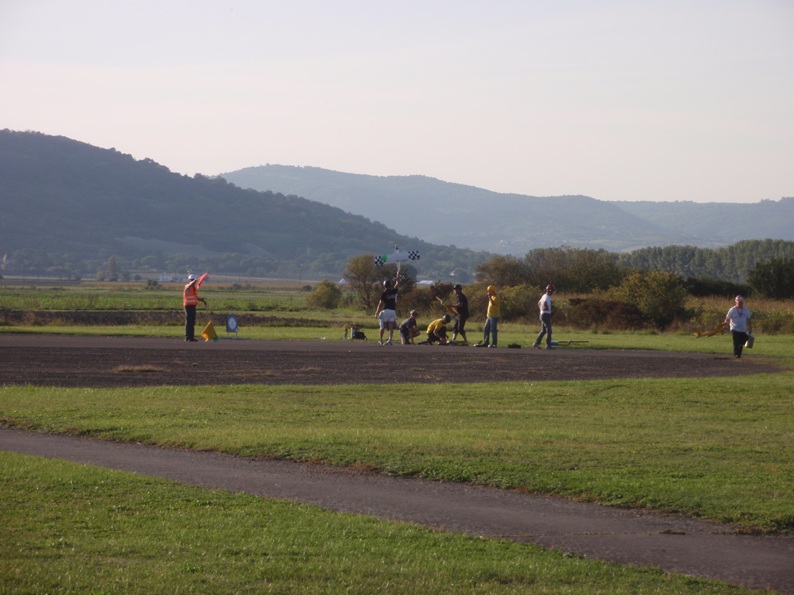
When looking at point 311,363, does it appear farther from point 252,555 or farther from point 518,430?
point 252,555

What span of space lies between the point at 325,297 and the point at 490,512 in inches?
2693

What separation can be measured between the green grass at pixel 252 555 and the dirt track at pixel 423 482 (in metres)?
0.61

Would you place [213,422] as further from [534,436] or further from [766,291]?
[766,291]

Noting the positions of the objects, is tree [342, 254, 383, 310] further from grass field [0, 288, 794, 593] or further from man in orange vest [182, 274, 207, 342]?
grass field [0, 288, 794, 593]

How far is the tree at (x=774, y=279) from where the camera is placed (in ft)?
230

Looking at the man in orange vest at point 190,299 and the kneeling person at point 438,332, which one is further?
the kneeling person at point 438,332

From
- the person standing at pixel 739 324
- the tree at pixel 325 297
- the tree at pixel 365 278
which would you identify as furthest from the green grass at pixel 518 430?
the tree at pixel 325 297

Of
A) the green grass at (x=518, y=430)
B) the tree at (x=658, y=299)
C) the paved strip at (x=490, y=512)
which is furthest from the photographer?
the tree at (x=658, y=299)

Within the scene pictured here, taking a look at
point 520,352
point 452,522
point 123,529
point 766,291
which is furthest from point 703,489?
point 766,291

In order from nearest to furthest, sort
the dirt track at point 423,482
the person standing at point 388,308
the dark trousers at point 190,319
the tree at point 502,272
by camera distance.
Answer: the dirt track at point 423,482 < the dark trousers at point 190,319 < the person standing at point 388,308 < the tree at point 502,272

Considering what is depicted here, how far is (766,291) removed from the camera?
70312mm

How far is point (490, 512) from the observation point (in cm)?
1056

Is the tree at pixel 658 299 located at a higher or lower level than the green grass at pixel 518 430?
higher

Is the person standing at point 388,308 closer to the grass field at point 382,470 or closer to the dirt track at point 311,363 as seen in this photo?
the dirt track at point 311,363
